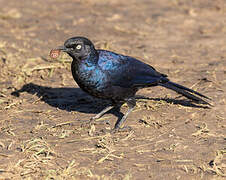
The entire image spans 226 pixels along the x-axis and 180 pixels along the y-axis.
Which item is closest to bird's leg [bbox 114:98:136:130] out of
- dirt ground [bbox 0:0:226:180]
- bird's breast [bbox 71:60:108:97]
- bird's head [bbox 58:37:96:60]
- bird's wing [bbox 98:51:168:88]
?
dirt ground [bbox 0:0:226:180]

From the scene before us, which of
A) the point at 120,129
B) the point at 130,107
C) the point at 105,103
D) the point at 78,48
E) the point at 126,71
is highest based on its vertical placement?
the point at 78,48

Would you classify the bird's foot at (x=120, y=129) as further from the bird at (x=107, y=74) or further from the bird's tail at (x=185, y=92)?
the bird's tail at (x=185, y=92)

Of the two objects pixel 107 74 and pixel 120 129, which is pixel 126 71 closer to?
pixel 107 74

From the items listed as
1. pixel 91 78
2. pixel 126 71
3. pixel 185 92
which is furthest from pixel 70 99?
pixel 185 92

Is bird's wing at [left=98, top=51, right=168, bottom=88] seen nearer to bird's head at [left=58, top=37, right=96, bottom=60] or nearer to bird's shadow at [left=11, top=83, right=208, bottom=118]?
bird's head at [left=58, top=37, right=96, bottom=60]

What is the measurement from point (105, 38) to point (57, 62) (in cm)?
184

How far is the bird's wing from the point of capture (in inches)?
250

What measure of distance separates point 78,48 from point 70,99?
5.49 feet

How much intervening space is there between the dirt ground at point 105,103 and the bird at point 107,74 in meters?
0.45

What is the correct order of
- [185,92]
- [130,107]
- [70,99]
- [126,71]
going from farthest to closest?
1. [70,99]
2. [185,92]
3. [130,107]
4. [126,71]

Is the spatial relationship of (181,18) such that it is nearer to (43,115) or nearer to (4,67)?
(4,67)

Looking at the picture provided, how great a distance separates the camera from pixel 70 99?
7.68 meters

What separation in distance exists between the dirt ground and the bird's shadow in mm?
17

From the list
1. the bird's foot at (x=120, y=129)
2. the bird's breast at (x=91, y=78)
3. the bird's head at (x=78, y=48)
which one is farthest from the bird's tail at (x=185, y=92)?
the bird's head at (x=78, y=48)
